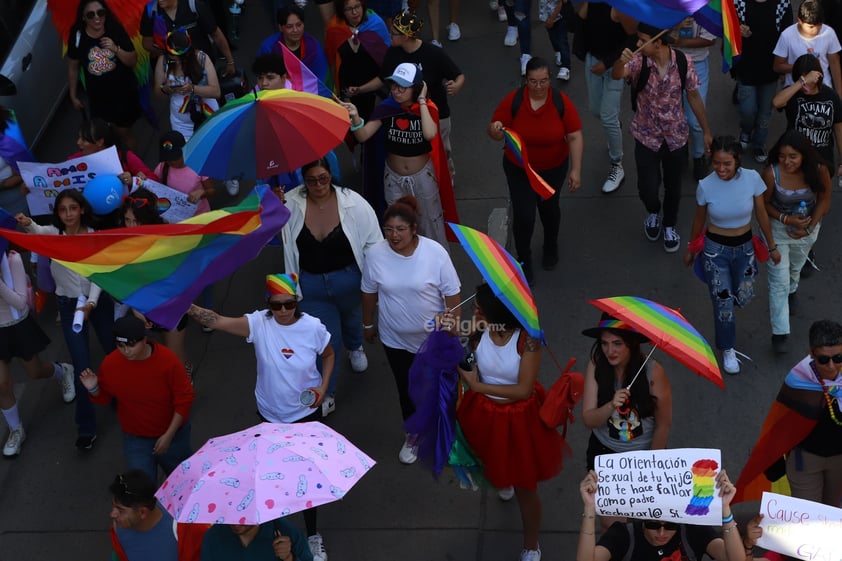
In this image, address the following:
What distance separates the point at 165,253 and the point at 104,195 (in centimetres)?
195

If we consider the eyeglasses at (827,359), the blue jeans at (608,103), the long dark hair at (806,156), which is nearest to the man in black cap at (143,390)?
the eyeglasses at (827,359)

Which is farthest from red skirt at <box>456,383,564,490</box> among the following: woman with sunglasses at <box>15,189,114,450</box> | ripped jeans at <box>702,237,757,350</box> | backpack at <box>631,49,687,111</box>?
backpack at <box>631,49,687,111</box>

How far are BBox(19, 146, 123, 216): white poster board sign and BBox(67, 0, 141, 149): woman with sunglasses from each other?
4.99 ft

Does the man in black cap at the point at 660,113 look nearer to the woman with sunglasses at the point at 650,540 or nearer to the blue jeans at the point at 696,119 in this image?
the blue jeans at the point at 696,119

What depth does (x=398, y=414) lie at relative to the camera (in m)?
8.05

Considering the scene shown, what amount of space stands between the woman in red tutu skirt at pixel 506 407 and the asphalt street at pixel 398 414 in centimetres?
71

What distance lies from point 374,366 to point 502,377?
2.33 meters

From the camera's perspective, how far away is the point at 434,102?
8.95 metres

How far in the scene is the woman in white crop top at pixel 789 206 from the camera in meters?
7.61

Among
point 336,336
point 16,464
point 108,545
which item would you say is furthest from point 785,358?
point 16,464

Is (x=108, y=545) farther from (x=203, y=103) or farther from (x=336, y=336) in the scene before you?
(x=203, y=103)

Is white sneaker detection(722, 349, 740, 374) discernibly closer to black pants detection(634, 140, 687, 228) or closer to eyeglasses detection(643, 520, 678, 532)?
black pants detection(634, 140, 687, 228)

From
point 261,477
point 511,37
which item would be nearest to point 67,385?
point 261,477

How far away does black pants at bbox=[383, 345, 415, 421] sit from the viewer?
7316 millimetres
